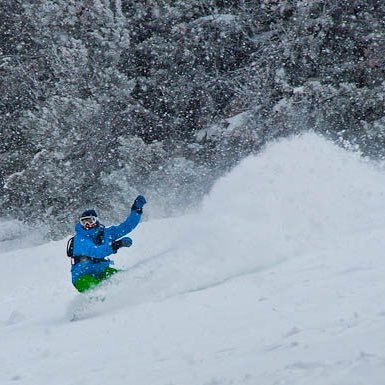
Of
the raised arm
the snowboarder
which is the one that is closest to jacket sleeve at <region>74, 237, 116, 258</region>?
the snowboarder

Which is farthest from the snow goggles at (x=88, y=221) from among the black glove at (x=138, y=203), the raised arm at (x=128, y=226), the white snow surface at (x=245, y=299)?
the white snow surface at (x=245, y=299)

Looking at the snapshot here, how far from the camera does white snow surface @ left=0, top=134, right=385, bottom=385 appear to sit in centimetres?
430

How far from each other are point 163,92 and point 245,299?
13531mm

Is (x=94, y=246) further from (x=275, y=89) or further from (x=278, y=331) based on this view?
(x=275, y=89)

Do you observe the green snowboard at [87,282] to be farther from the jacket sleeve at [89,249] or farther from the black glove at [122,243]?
the black glove at [122,243]

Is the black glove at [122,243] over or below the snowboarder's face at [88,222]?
below

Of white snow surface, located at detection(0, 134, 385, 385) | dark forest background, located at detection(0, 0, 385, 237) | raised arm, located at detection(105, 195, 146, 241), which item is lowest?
white snow surface, located at detection(0, 134, 385, 385)

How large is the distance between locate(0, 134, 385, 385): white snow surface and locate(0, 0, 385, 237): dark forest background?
521 cm

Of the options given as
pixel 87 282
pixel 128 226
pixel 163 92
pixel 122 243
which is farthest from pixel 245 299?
pixel 163 92

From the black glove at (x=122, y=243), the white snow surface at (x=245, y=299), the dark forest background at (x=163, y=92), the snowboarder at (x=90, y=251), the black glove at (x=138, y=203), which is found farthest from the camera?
the dark forest background at (x=163, y=92)

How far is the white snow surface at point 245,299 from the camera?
169 inches

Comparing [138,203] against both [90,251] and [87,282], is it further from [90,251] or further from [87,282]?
[87,282]

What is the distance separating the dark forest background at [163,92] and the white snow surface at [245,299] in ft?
17.1

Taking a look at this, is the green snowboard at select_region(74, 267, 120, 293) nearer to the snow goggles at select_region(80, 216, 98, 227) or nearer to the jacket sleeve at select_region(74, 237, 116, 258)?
the jacket sleeve at select_region(74, 237, 116, 258)
